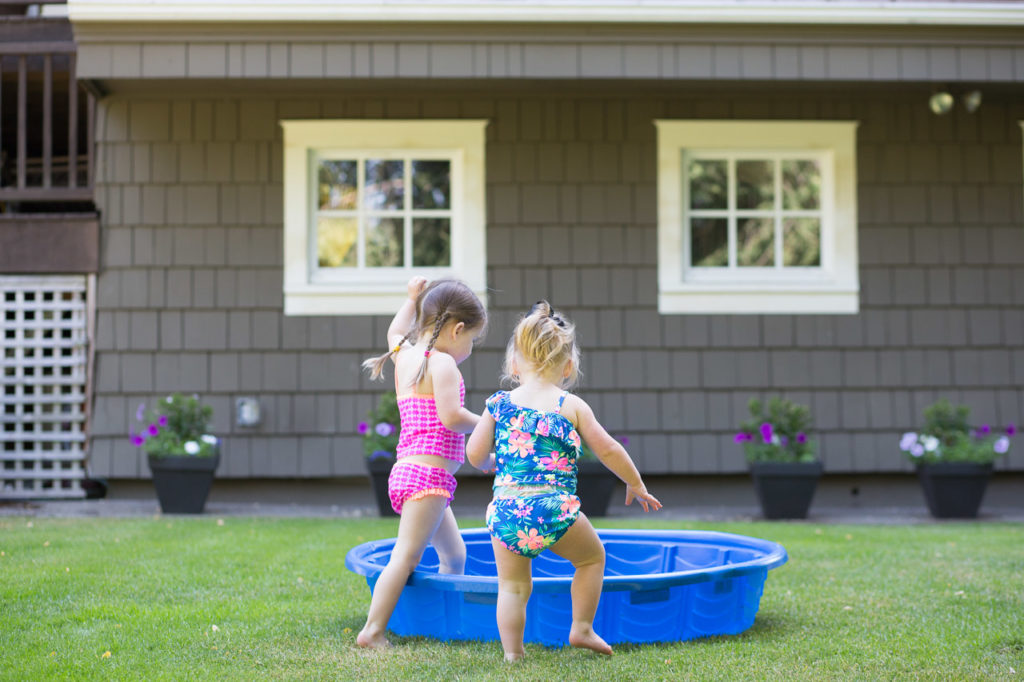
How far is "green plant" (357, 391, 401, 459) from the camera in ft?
21.5

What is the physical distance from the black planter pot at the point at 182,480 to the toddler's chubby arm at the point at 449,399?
394 cm

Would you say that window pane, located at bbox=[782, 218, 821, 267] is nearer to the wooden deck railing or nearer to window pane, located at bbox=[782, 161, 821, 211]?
window pane, located at bbox=[782, 161, 821, 211]

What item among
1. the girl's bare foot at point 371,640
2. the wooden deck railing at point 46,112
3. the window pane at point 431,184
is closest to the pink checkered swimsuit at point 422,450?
the girl's bare foot at point 371,640

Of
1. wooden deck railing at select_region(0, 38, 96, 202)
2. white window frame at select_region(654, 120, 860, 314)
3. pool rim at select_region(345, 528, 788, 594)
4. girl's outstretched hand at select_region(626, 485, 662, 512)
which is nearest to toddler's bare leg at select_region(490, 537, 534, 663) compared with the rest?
pool rim at select_region(345, 528, 788, 594)

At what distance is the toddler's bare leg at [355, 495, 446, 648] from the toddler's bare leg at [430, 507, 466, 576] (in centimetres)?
15

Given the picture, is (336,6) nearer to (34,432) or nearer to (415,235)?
(415,235)

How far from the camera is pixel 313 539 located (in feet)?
18.4

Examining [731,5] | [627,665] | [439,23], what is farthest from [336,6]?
[627,665]

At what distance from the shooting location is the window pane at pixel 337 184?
24.4 ft

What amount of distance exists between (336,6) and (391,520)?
3.06 m

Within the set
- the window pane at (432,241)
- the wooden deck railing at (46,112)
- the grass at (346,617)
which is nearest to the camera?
the grass at (346,617)

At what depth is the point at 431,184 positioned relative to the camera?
24.5 feet

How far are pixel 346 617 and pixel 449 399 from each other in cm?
97

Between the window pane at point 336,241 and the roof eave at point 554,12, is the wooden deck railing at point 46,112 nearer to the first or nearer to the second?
the roof eave at point 554,12
